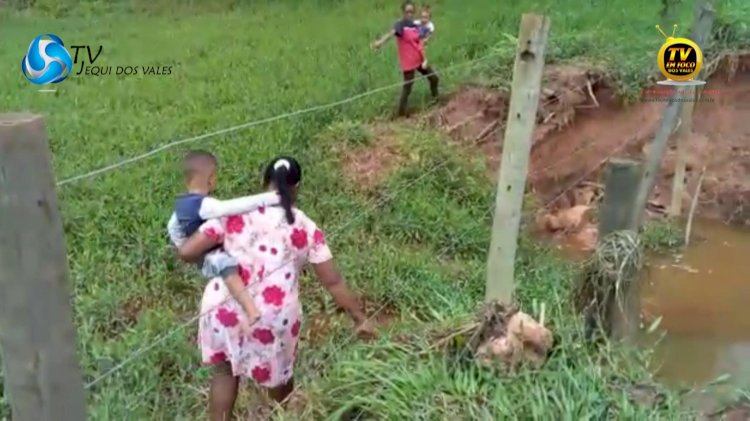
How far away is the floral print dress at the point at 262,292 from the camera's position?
345cm

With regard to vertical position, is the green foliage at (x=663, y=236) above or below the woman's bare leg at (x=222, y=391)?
below

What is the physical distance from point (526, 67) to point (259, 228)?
3.83 ft

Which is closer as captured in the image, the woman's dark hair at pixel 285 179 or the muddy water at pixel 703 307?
the woman's dark hair at pixel 285 179

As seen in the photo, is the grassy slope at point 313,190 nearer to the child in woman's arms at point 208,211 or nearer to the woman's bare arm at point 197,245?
the child in woman's arms at point 208,211

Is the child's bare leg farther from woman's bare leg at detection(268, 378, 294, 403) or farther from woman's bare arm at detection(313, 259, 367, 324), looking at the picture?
woman's bare leg at detection(268, 378, 294, 403)

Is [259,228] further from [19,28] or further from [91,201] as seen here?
[19,28]

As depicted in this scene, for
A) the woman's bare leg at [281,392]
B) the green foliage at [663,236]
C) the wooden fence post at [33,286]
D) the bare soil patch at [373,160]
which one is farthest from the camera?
the green foliage at [663,236]

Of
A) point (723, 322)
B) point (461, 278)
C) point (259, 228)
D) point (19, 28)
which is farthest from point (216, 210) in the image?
point (19, 28)

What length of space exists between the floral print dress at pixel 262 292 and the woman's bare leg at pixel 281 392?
70mm

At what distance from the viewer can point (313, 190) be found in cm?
664

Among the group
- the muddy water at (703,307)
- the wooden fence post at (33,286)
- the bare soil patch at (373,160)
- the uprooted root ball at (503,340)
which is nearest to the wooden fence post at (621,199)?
the uprooted root ball at (503,340)

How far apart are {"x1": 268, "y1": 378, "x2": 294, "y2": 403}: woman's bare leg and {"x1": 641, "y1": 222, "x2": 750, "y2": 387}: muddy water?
6.41 feet

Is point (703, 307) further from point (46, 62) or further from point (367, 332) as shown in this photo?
point (46, 62)

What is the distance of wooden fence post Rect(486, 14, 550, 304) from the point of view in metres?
3.45
